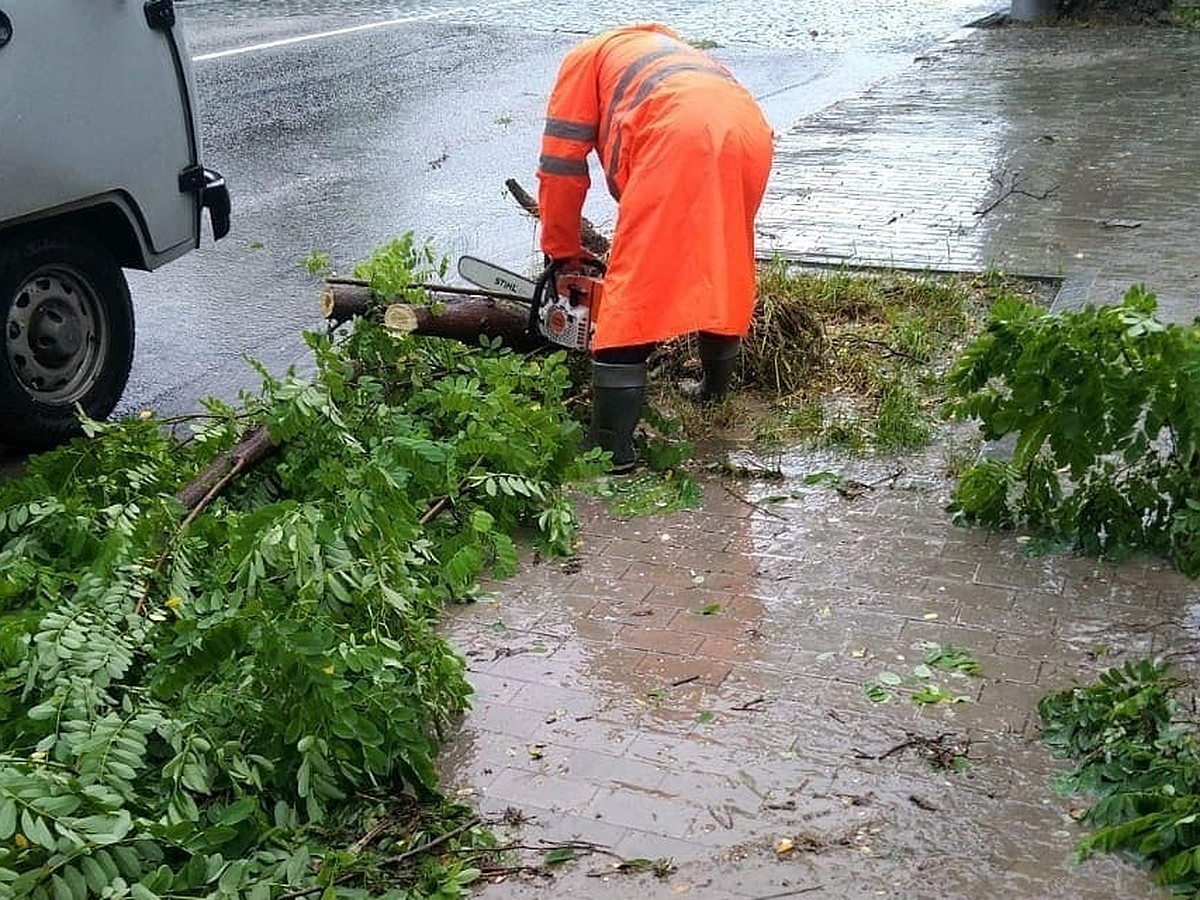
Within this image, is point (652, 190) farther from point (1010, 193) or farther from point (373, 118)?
point (373, 118)

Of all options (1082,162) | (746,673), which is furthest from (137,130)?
(1082,162)

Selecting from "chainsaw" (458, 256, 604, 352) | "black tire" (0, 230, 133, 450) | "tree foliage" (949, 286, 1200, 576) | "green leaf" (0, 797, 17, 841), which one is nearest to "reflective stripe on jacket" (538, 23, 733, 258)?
"chainsaw" (458, 256, 604, 352)

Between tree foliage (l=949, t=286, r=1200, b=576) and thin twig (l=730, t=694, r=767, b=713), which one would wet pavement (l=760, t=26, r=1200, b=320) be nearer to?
tree foliage (l=949, t=286, r=1200, b=576)

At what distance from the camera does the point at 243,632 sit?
3.39 metres

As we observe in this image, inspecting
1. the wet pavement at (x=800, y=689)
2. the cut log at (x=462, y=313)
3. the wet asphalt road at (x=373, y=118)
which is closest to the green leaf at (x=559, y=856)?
the wet pavement at (x=800, y=689)

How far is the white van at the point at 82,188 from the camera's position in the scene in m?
5.02

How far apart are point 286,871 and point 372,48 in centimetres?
1291

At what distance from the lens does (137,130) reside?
545 cm

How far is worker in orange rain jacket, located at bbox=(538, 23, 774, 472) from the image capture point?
15.8 feet

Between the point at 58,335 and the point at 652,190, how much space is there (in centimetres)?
221

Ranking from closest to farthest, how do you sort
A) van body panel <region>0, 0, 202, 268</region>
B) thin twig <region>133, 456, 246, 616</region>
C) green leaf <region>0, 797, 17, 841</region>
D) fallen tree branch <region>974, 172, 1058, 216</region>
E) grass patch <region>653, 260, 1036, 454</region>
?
green leaf <region>0, 797, 17, 841</region> → thin twig <region>133, 456, 246, 616</region> → van body panel <region>0, 0, 202, 268</region> → grass patch <region>653, 260, 1036, 454</region> → fallen tree branch <region>974, 172, 1058, 216</region>

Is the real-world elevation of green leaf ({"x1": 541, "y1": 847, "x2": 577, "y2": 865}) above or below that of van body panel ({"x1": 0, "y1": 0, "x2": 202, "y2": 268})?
below

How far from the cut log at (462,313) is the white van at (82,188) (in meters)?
0.78

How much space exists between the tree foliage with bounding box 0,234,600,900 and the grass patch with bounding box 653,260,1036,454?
3.42 ft
